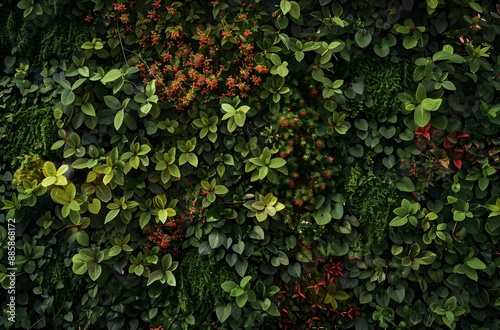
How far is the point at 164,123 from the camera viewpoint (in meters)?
2.37

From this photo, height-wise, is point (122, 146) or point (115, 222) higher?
point (122, 146)

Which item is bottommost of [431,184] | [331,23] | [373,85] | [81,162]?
[431,184]

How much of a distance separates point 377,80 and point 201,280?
1359 mm

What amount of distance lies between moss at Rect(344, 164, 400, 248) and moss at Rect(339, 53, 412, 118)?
0.31 metres

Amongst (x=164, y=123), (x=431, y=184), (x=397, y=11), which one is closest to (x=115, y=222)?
(x=164, y=123)

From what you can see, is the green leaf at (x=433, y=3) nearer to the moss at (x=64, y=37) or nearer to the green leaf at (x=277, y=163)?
the green leaf at (x=277, y=163)

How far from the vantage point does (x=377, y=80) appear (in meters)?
2.42

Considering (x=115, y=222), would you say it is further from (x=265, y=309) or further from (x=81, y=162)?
(x=265, y=309)

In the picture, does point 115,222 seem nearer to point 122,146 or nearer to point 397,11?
point 122,146

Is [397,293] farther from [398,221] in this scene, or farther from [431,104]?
[431,104]

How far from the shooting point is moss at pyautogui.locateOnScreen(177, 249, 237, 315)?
7.83ft

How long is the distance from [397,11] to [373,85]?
1.27ft

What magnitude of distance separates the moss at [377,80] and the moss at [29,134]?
4.92 feet

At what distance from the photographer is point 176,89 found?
234 cm
